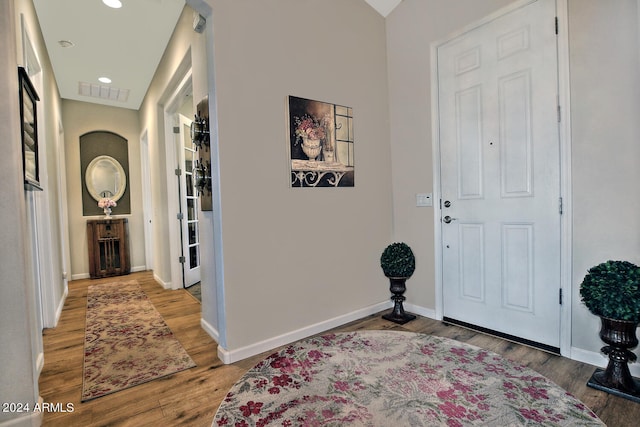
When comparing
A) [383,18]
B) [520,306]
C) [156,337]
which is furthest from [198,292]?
[383,18]

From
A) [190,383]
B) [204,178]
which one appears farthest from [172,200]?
[190,383]

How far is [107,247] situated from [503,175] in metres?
5.91

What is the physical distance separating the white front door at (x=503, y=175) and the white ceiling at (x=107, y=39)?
1.20m

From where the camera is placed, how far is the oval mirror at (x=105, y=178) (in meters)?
5.43

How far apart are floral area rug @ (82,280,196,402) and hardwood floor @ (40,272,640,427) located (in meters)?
0.06

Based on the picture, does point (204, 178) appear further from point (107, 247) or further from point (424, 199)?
point (107, 247)

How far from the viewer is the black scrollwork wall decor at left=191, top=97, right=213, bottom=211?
2367 mm

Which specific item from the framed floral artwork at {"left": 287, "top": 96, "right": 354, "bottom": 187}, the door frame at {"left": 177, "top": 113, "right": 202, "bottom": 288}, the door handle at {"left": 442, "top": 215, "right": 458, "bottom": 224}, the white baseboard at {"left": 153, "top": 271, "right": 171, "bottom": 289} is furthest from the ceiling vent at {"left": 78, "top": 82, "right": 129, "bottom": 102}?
the door handle at {"left": 442, "top": 215, "right": 458, "bottom": 224}

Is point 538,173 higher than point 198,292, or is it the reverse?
point 538,173

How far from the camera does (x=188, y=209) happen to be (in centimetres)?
438

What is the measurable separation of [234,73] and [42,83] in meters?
2.34

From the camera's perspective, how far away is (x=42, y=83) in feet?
10.1

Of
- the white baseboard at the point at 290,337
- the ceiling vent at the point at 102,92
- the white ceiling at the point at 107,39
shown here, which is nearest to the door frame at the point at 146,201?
the ceiling vent at the point at 102,92

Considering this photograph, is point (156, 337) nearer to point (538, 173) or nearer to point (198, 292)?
point (198, 292)
